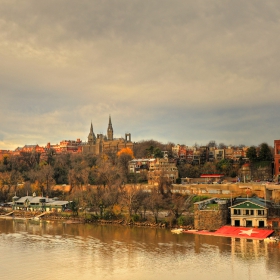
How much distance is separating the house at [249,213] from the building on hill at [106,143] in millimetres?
68538

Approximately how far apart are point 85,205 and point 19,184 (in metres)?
24.5

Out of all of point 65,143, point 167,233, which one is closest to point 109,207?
point 167,233

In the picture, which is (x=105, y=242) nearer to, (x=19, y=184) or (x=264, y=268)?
(x=264, y=268)

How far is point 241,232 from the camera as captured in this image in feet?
114

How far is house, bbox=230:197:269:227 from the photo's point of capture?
119 ft

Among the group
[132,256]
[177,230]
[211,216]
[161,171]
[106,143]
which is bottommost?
[132,256]

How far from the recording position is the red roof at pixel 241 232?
110ft

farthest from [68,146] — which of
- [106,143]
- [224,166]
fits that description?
[224,166]

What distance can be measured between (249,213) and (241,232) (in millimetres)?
2654

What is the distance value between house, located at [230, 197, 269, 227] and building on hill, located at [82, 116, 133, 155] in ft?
225

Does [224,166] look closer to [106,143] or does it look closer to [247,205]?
[247,205]

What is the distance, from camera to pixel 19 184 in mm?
68938

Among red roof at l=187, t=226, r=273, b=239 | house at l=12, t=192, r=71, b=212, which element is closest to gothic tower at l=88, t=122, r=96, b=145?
house at l=12, t=192, r=71, b=212

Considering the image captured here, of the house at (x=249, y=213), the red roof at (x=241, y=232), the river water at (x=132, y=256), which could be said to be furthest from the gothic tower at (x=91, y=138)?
the red roof at (x=241, y=232)
